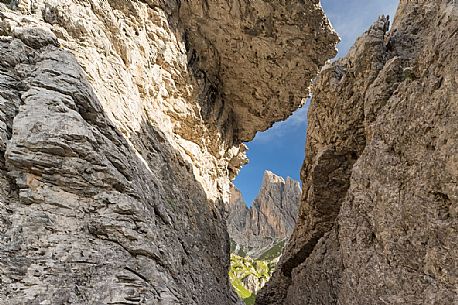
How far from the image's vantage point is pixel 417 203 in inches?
616

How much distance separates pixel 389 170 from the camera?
18.1 m

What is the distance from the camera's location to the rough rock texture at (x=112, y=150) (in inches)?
438

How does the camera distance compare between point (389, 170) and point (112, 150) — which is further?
→ point (389, 170)

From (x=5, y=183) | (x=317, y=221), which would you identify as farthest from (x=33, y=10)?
(x=317, y=221)

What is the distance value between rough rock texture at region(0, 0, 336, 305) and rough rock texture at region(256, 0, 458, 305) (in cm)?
1006

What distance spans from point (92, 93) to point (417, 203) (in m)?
17.8

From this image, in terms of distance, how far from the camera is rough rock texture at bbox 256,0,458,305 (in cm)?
1434

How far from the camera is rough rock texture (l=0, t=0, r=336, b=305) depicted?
1112cm

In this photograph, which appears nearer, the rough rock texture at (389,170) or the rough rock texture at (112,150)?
the rough rock texture at (112,150)

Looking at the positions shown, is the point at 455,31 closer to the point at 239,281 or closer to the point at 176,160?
the point at 176,160

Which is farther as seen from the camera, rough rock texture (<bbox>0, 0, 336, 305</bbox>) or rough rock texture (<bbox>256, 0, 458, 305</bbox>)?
rough rock texture (<bbox>256, 0, 458, 305</bbox>)

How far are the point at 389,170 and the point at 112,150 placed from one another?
15.5 meters

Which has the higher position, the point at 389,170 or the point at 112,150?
the point at 389,170

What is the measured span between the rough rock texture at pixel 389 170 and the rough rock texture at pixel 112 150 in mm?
10056
